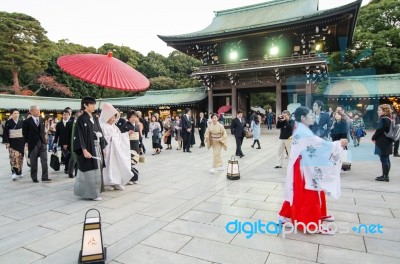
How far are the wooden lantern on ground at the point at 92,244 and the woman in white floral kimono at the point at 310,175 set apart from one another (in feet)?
7.52

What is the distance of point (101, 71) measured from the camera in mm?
4191

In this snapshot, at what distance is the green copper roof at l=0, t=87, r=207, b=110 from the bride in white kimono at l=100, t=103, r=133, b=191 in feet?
60.5

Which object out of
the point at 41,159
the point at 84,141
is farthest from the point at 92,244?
the point at 41,159

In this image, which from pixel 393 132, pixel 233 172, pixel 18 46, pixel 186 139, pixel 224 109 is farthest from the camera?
pixel 18 46

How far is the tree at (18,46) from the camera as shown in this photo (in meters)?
30.9

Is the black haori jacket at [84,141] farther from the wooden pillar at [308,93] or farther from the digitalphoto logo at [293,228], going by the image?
the wooden pillar at [308,93]

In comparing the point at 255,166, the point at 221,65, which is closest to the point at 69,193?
the point at 255,166

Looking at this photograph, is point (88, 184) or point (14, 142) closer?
point (88, 184)

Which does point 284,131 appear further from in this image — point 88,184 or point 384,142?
point 88,184

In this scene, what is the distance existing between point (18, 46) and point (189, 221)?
37.6 metres

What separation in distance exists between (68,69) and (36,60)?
35.8 metres

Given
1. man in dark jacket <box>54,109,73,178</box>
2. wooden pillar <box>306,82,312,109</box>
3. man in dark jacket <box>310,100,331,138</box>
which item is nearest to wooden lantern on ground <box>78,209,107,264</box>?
A: man in dark jacket <box>54,109,73,178</box>

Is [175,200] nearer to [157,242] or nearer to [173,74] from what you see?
[157,242]

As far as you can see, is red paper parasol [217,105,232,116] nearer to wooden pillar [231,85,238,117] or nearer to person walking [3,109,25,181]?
wooden pillar [231,85,238,117]
